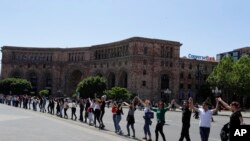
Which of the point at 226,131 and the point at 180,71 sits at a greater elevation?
the point at 180,71

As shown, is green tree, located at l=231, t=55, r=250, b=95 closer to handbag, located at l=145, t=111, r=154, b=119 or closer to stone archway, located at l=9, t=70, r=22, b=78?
handbag, located at l=145, t=111, r=154, b=119

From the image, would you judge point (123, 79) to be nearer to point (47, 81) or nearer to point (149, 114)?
point (47, 81)

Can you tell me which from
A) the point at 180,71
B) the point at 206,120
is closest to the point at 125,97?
the point at 180,71

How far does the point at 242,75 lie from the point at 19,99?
1577 inches

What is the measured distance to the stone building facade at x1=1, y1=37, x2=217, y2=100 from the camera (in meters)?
96.7

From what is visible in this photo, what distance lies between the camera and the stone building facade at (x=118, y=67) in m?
96.7

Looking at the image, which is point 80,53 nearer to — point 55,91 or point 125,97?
point 55,91

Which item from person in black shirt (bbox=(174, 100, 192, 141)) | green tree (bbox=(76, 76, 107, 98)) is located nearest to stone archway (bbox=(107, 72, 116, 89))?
green tree (bbox=(76, 76, 107, 98))

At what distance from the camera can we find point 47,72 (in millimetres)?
128250

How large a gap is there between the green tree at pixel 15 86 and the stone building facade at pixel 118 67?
11.0 meters

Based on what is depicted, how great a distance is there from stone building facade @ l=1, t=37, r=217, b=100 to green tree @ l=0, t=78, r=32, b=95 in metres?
11.0

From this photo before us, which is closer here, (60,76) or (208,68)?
(208,68)

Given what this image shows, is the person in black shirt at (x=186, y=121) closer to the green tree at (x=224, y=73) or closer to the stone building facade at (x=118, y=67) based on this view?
the green tree at (x=224, y=73)

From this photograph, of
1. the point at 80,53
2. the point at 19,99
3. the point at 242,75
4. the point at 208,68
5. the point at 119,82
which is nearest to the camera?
the point at 19,99
